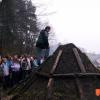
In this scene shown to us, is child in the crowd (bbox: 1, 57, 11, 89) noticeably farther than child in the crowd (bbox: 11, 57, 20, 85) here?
No

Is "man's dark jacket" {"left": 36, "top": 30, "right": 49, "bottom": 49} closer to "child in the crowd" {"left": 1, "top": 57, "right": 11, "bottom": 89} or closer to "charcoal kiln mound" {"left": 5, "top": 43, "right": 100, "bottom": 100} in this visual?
"charcoal kiln mound" {"left": 5, "top": 43, "right": 100, "bottom": 100}

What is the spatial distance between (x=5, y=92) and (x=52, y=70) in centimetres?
303

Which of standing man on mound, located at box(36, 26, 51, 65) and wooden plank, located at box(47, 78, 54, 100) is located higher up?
standing man on mound, located at box(36, 26, 51, 65)

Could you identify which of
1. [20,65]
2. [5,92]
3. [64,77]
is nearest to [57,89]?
[64,77]

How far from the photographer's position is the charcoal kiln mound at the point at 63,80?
1204cm

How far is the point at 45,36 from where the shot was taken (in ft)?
49.4

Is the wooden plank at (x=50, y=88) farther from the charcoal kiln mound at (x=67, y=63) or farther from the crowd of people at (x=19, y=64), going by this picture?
the crowd of people at (x=19, y=64)

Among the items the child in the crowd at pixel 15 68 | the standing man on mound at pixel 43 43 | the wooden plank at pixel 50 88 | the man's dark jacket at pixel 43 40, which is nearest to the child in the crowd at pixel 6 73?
the child in the crowd at pixel 15 68

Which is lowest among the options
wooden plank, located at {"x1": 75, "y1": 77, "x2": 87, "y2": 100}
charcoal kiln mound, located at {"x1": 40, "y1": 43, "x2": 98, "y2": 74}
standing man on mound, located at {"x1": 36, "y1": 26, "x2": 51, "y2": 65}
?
wooden plank, located at {"x1": 75, "y1": 77, "x2": 87, "y2": 100}

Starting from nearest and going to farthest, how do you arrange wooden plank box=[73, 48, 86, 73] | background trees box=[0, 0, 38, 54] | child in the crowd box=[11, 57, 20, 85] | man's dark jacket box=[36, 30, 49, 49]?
wooden plank box=[73, 48, 86, 73] → man's dark jacket box=[36, 30, 49, 49] → child in the crowd box=[11, 57, 20, 85] → background trees box=[0, 0, 38, 54]

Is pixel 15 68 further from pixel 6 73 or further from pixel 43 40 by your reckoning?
pixel 43 40

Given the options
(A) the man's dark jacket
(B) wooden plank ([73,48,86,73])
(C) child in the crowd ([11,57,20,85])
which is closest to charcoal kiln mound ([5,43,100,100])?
(B) wooden plank ([73,48,86,73])

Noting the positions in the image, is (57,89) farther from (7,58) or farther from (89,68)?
(7,58)

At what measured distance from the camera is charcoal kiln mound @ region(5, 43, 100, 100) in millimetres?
12039
